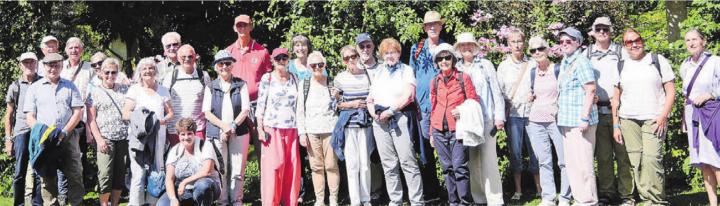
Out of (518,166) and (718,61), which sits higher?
(718,61)

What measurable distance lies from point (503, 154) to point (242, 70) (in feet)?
10.2

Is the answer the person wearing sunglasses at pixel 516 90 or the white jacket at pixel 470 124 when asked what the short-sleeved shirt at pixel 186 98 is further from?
the person wearing sunglasses at pixel 516 90

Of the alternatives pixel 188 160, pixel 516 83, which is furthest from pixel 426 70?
pixel 188 160

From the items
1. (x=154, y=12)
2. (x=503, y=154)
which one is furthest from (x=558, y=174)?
(x=154, y=12)

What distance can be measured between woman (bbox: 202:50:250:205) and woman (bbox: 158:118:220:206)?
0.54 m

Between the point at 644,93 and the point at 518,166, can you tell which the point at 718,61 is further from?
the point at 518,166

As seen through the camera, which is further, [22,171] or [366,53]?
[22,171]

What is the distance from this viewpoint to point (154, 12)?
11680mm

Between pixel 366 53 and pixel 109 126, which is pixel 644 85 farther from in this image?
pixel 109 126

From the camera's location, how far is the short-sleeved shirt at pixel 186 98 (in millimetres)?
7918

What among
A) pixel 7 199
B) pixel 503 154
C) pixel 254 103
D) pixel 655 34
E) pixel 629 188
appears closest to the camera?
pixel 629 188

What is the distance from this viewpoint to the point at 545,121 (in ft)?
25.5

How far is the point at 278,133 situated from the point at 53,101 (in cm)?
222

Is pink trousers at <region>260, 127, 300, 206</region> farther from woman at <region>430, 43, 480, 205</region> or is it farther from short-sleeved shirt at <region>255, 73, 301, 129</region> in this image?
woman at <region>430, 43, 480, 205</region>
